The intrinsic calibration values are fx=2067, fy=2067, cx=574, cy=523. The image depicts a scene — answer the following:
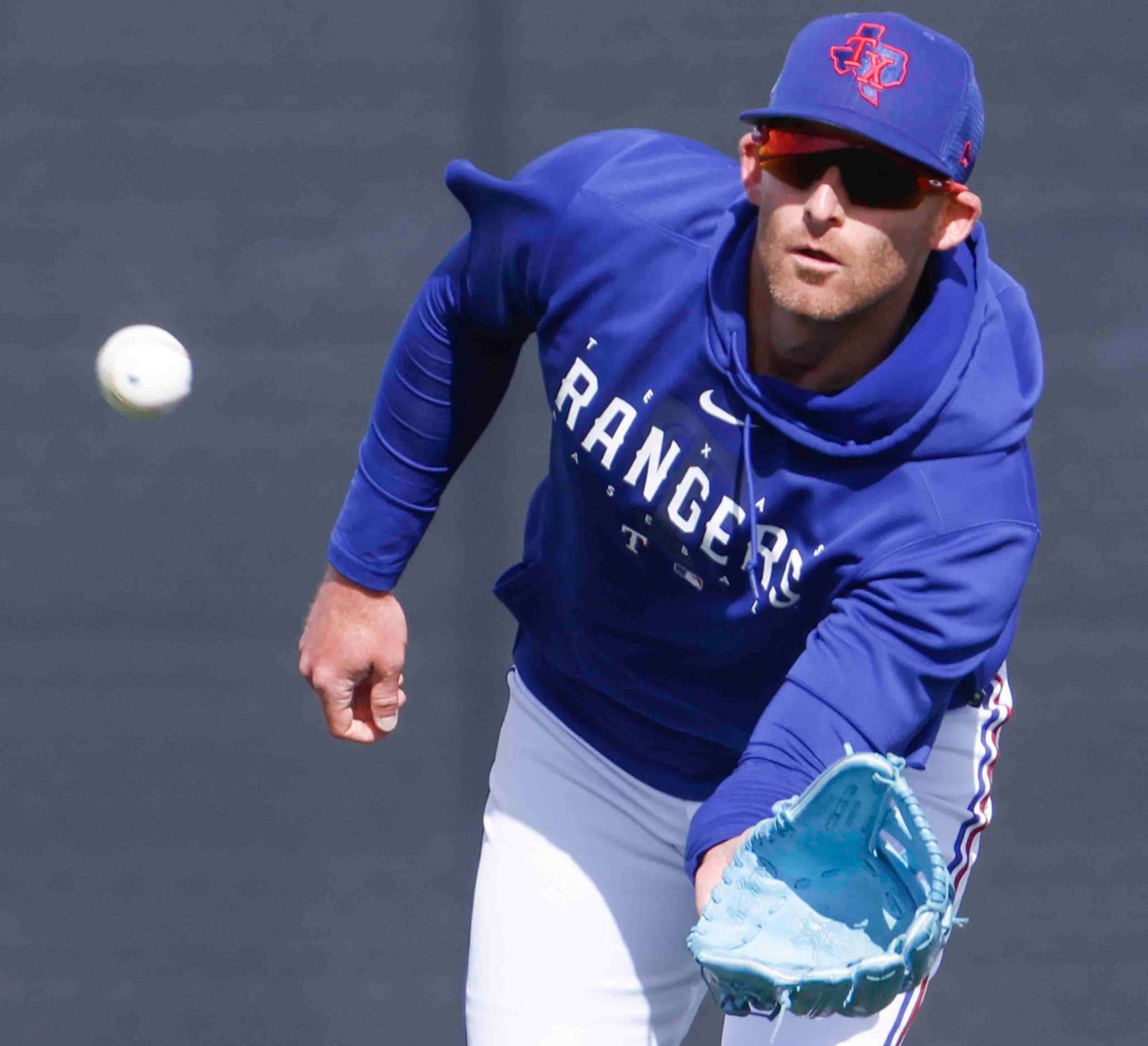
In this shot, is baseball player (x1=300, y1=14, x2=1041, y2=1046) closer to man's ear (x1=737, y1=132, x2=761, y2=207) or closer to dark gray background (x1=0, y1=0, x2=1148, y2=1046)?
man's ear (x1=737, y1=132, x2=761, y2=207)

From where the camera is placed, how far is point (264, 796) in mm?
3283

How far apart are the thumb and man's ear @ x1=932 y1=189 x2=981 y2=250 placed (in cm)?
85

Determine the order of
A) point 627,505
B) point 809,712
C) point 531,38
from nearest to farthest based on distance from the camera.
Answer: point 809,712 → point 627,505 → point 531,38

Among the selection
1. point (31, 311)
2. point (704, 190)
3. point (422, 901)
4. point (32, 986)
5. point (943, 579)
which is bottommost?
point (32, 986)

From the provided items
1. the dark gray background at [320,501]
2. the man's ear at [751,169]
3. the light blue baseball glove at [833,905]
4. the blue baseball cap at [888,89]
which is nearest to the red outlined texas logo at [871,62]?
the blue baseball cap at [888,89]

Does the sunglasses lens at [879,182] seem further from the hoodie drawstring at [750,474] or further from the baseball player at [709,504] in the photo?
the hoodie drawstring at [750,474]

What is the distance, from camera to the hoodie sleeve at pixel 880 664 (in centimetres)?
187

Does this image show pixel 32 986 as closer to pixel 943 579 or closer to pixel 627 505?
pixel 627 505

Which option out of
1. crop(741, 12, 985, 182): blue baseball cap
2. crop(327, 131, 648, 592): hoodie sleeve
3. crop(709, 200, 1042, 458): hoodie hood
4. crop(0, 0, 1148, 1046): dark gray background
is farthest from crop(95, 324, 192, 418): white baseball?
crop(741, 12, 985, 182): blue baseball cap

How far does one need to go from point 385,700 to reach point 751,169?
A: 31.9 inches

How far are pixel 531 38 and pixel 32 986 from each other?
→ 1.70 m

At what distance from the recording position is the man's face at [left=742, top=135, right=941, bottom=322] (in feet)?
6.33

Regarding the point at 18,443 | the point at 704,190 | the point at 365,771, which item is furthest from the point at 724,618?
the point at 18,443

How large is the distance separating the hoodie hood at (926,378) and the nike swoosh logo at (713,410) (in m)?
0.03
